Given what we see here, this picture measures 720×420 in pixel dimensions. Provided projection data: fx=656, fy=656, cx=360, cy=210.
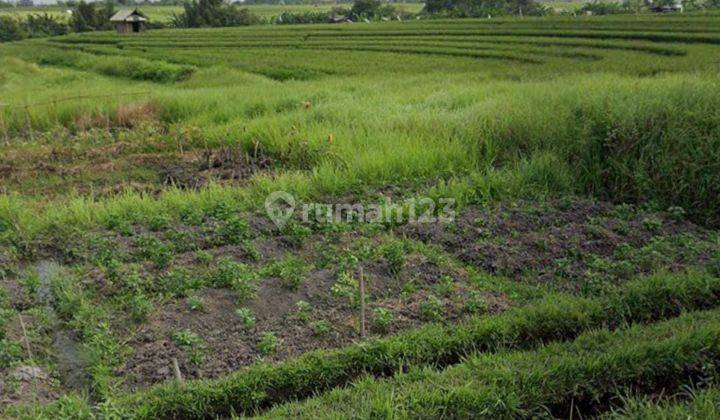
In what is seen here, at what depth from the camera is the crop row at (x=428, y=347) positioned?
3889mm

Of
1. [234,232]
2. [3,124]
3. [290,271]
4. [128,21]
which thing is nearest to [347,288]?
[290,271]

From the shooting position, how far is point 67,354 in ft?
14.5

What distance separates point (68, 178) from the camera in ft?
28.7

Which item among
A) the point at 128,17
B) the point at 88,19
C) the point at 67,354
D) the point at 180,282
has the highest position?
the point at 88,19

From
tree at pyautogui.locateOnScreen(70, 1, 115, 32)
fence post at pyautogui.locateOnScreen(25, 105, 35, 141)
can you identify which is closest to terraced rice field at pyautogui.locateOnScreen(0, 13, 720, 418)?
fence post at pyautogui.locateOnScreen(25, 105, 35, 141)

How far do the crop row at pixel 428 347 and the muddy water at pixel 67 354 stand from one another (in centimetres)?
55

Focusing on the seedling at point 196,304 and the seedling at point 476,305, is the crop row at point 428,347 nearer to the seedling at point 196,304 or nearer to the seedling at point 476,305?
the seedling at point 476,305

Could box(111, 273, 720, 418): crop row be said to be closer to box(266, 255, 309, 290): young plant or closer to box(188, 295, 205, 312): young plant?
box(188, 295, 205, 312): young plant

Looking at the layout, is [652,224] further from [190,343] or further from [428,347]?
[190,343]

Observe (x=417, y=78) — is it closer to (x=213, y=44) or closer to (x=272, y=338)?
(x=272, y=338)

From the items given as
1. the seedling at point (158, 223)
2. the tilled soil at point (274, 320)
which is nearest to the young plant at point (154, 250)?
the seedling at point (158, 223)

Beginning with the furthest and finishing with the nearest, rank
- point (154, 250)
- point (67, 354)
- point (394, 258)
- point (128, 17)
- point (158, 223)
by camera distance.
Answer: point (128, 17) → point (158, 223) → point (154, 250) → point (394, 258) → point (67, 354)

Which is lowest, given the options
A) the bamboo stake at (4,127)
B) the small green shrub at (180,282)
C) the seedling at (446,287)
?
the seedling at (446,287)

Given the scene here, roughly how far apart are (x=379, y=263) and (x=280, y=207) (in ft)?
5.01
